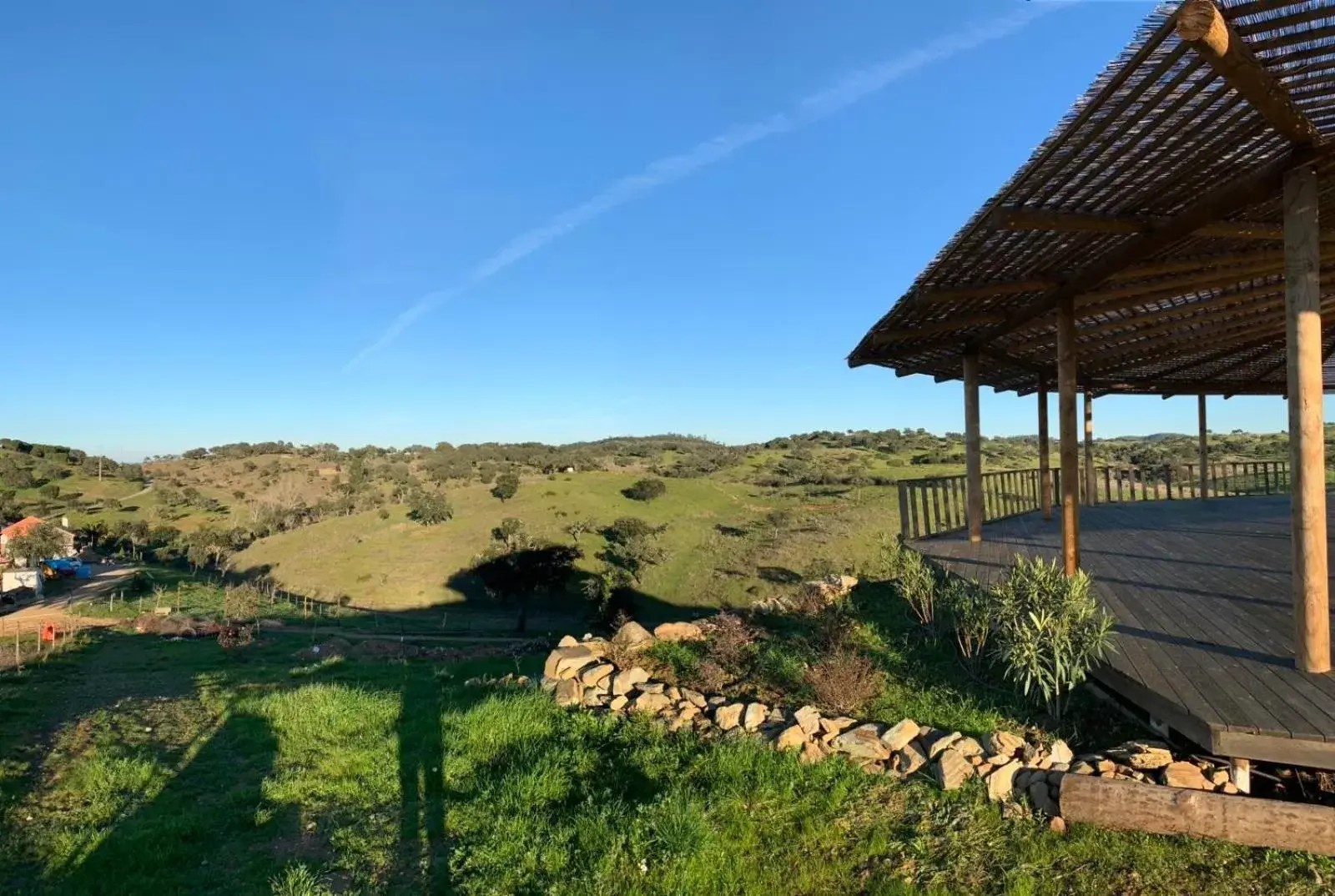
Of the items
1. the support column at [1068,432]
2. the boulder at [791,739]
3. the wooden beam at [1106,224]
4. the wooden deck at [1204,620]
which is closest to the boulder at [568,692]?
the boulder at [791,739]

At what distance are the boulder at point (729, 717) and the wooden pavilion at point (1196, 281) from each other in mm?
2602

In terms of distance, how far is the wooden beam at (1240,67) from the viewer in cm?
279

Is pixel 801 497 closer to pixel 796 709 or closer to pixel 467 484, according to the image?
pixel 467 484

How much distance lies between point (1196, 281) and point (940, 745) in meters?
5.01

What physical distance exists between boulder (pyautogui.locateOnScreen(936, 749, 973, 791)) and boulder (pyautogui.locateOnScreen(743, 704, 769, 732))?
134 centimetres

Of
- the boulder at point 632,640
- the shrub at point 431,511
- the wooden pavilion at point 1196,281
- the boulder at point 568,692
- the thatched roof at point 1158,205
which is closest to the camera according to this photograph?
the thatched roof at point 1158,205

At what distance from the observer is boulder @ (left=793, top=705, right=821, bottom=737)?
4.79 meters

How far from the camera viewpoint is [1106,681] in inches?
184

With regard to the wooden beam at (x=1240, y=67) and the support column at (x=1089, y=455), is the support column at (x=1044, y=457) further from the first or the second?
the wooden beam at (x=1240, y=67)

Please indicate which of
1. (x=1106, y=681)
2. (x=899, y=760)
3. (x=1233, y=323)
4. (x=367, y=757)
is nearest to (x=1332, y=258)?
(x=1233, y=323)

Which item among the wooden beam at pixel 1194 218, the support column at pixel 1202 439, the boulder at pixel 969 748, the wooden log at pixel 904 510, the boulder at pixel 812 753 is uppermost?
the wooden beam at pixel 1194 218

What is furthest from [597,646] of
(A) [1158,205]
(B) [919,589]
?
(A) [1158,205]

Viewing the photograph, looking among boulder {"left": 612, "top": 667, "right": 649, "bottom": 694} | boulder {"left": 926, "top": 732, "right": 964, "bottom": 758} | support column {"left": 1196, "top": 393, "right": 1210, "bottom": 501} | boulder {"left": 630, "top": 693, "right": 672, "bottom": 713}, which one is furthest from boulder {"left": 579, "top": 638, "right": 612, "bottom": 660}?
support column {"left": 1196, "top": 393, "right": 1210, "bottom": 501}

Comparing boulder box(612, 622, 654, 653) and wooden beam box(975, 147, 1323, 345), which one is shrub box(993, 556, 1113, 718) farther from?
boulder box(612, 622, 654, 653)
